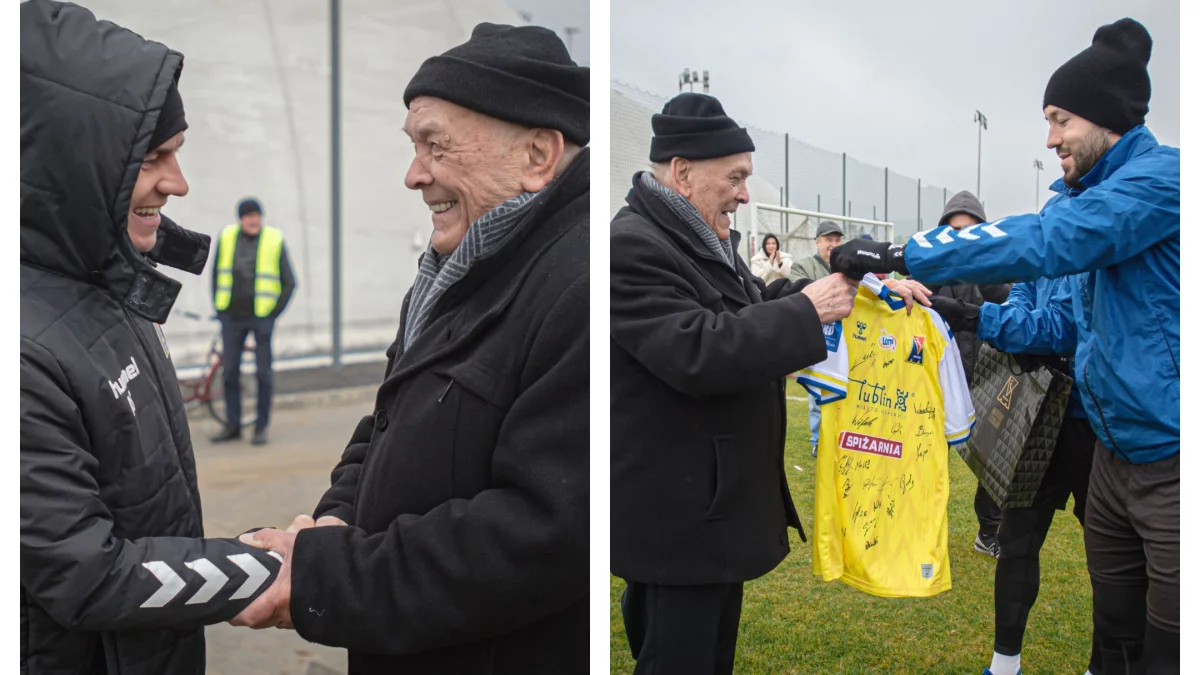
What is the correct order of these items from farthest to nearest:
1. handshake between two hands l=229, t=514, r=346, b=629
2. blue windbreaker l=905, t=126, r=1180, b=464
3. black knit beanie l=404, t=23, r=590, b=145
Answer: blue windbreaker l=905, t=126, r=1180, b=464 → black knit beanie l=404, t=23, r=590, b=145 → handshake between two hands l=229, t=514, r=346, b=629

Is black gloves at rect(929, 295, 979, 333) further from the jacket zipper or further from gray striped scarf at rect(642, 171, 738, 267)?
gray striped scarf at rect(642, 171, 738, 267)

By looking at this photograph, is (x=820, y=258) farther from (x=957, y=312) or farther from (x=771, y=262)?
(x=957, y=312)

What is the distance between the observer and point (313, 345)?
183cm

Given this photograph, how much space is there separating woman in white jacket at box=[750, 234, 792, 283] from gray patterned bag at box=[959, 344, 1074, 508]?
24.9 inches

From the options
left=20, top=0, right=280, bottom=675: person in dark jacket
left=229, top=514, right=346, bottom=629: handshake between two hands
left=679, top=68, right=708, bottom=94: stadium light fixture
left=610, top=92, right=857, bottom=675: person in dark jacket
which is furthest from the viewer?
left=679, top=68, right=708, bottom=94: stadium light fixture

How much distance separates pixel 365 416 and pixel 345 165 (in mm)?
582

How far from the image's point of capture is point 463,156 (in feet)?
4.08

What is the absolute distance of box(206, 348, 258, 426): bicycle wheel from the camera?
173 cm

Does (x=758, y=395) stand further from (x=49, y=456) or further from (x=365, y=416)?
(x=49, y=456)

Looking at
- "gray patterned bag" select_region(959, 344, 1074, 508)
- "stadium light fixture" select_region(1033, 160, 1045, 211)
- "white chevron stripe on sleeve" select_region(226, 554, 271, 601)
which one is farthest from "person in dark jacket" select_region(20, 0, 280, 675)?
"gray patterned bag" select_region(959, 344, 1074, 508)

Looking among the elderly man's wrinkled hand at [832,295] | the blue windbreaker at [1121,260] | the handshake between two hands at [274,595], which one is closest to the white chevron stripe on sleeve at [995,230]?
the blue windbreaker at [1121,260]

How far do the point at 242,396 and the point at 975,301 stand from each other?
1.97 metres

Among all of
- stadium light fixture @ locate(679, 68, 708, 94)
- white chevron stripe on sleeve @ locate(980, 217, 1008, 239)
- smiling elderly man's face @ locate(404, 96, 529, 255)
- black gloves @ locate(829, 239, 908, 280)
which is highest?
stadium light fixture @ locate(679, 68, 708, 94)

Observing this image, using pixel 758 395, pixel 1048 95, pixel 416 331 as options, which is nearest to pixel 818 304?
pixel 758 395
